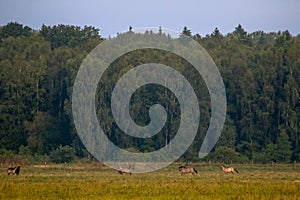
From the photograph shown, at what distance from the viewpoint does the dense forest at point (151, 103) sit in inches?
2598

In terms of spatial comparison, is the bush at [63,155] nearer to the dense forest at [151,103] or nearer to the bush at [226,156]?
the dense forest at [151,103]

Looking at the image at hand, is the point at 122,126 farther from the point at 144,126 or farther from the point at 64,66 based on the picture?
the point at 64,66

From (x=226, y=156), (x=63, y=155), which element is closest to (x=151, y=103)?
(x=226, y=156)

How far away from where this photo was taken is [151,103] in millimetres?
71750

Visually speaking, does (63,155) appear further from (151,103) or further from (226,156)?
(226,156)

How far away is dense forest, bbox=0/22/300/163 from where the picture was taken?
66.0m

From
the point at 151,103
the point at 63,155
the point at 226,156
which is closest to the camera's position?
the point at 63,155

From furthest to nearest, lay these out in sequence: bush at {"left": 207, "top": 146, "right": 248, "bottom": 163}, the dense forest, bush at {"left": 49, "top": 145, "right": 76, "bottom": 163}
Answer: the dense forest < bush at {"left": 207, "top": 146, "right": 248, "bottom": 163} < bush at {"left": 49, "top": 145, "right": 76, "bottom": 163}

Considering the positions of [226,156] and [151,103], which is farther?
[151,103]

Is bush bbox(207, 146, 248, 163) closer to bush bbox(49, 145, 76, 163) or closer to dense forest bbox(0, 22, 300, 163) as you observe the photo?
dense forest bbox(0, 22, 300, 163)

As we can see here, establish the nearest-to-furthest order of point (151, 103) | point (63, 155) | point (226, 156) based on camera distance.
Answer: point (63, 155)
point (226, 156)
point (151, 103)

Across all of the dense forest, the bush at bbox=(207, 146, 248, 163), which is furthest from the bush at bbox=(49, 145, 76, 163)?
the bush at bbox=(207, 146, 248, 163)

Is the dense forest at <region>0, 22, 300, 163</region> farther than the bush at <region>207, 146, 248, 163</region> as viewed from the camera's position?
Yes

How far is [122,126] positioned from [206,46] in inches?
868
